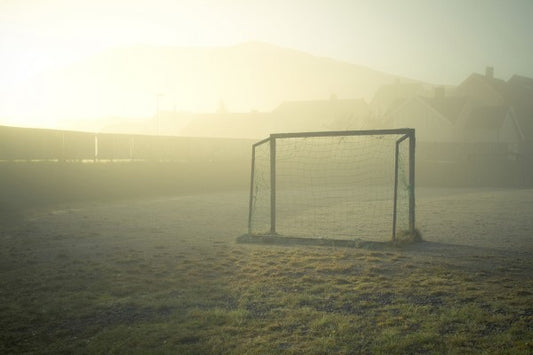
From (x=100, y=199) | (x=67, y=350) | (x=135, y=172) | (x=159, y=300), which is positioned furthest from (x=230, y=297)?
(x=135, y=172)

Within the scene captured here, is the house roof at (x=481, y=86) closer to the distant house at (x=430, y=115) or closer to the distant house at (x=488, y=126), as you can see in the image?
the distant house at (x=430, y=115)

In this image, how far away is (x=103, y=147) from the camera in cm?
2520

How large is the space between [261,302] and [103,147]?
70.7 feet

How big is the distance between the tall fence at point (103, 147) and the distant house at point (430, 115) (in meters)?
22.4

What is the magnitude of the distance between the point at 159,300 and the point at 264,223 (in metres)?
7.08

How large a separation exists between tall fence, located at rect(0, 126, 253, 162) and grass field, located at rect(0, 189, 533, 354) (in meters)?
11.2

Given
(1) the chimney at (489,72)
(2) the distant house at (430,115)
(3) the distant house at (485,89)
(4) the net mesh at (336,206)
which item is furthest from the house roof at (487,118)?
(4) the net mesh at (336,206)

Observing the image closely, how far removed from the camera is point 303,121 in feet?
221

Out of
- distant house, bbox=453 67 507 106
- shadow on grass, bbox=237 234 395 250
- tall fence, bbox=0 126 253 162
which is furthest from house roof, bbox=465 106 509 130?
shadow on grass, bbox=237 234 395 250

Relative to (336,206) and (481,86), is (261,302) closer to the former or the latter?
(336,206)

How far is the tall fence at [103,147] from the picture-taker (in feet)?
67.6

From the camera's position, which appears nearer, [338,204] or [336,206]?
[336,206]

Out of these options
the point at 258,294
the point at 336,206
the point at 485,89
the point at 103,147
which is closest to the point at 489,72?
the point at 485,89

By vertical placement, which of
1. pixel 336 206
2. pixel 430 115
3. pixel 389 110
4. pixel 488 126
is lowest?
pixel 336 206
